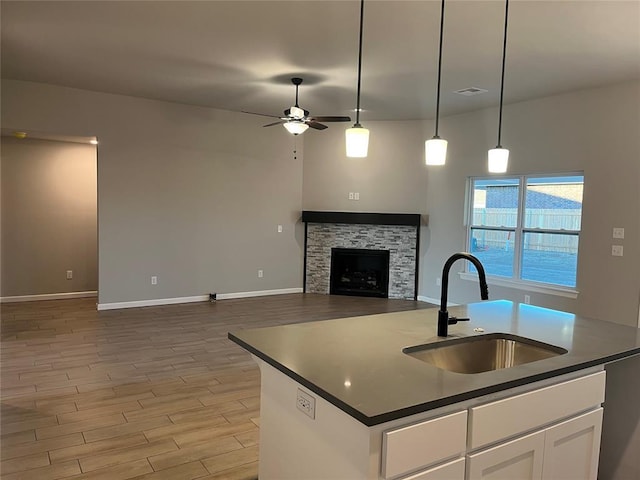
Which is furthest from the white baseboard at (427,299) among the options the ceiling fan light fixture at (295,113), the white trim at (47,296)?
the white trim at (47,296)

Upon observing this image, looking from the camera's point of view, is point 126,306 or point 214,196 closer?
point 126,306

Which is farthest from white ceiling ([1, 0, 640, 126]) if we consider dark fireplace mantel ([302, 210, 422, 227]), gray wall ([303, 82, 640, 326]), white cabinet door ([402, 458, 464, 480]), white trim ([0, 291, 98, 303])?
white trim ([0, 291, 98, 303])

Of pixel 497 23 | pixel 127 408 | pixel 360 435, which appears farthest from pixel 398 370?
pixel 497 23

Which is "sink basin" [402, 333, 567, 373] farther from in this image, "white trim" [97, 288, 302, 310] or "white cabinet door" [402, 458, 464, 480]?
"white trim" [97, 288, 302, 310]

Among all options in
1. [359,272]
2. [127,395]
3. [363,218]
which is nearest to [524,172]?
[363,218]

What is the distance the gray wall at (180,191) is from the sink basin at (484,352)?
5444 millimetres

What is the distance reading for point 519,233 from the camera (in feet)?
20.6

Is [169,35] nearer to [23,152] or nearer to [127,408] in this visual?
[127,408]

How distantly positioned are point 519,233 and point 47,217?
6.68 m

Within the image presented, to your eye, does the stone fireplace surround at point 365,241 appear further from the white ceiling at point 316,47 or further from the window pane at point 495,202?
the white ceiling at point 316,47

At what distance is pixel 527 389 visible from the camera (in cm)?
175

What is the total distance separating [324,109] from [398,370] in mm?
5686

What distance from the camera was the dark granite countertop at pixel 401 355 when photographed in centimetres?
150

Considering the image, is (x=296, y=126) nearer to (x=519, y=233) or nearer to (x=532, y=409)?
(x=519, y=233)
